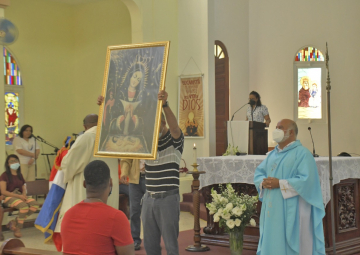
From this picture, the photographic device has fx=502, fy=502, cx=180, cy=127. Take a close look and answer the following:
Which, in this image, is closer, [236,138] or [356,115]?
[236,138]

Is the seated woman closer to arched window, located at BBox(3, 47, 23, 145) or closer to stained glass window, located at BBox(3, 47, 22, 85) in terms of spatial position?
arched window, located at BBox(3, 47, 23, 145)

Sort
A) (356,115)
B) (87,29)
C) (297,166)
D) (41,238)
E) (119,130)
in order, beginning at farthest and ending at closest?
(87,29), (356,115), (41,238), (297,166), (119,130)

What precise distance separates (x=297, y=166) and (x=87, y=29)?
32.3 feet

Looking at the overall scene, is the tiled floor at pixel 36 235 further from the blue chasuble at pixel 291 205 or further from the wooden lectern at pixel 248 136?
the blue chasuble at pixel 291 205

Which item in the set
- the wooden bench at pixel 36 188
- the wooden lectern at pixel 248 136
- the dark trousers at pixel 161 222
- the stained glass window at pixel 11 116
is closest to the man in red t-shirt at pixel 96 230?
the dark trousers at pixel 161 222

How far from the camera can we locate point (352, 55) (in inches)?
489

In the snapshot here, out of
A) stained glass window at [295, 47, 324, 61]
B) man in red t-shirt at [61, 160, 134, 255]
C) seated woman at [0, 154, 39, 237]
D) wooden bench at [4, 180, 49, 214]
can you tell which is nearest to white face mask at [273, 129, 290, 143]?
man in red t-shirt at [61, 160, 134, 255]

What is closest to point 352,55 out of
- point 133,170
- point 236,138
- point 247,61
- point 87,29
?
point 247,61

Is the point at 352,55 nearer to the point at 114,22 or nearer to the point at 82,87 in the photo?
the point at 114,22

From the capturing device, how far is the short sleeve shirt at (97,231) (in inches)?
110

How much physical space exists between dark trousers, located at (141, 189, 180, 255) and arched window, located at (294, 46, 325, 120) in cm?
949

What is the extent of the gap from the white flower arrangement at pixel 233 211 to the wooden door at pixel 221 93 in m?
7.29

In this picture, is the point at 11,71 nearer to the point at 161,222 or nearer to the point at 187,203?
the point at 187,203

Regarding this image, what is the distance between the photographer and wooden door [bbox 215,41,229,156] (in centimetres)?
1319
